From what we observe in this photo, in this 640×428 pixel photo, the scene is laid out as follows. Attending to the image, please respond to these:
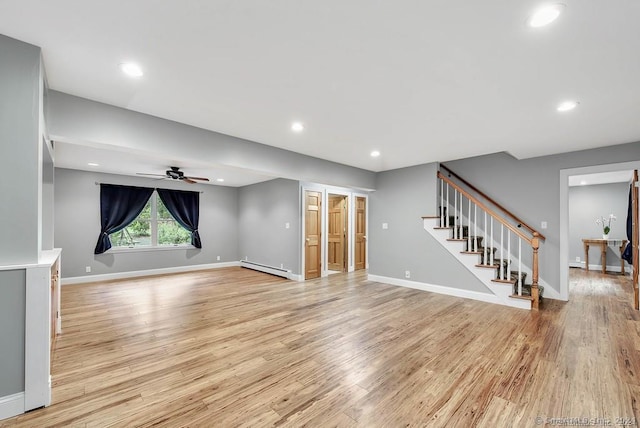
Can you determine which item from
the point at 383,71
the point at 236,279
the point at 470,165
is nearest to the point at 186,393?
the point at 383,71

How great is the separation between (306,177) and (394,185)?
215cm

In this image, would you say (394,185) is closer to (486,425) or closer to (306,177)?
(306,177)

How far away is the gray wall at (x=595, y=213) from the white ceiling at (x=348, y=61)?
5.74 metres

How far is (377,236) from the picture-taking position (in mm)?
6137

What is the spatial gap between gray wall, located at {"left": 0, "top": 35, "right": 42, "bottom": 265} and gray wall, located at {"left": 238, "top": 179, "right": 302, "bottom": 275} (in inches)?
182

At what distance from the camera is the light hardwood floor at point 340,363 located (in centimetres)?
187

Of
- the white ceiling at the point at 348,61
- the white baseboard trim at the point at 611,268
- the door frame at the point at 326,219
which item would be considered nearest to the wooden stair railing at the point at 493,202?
the white ceiling at the point at 348,61

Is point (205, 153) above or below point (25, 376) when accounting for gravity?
above

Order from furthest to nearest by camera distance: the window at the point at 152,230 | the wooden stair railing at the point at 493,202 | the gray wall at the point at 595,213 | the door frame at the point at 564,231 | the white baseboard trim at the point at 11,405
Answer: the gray wall at the point at 595,213 → the window at the point at 152,230 → the wooden stair railing at the point at 493,202 → the door frame at the point at 564,231 → the white baseboard trim at the point at 11,405

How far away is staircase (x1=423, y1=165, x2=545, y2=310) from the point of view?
14.1ft

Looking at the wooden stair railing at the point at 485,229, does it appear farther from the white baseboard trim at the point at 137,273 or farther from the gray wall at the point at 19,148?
the white baseboard trim at the point at 137,273

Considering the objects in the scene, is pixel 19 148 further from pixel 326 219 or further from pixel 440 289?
pixel 440 289

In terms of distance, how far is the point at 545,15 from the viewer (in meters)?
1.56

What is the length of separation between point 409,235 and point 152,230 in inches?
246
